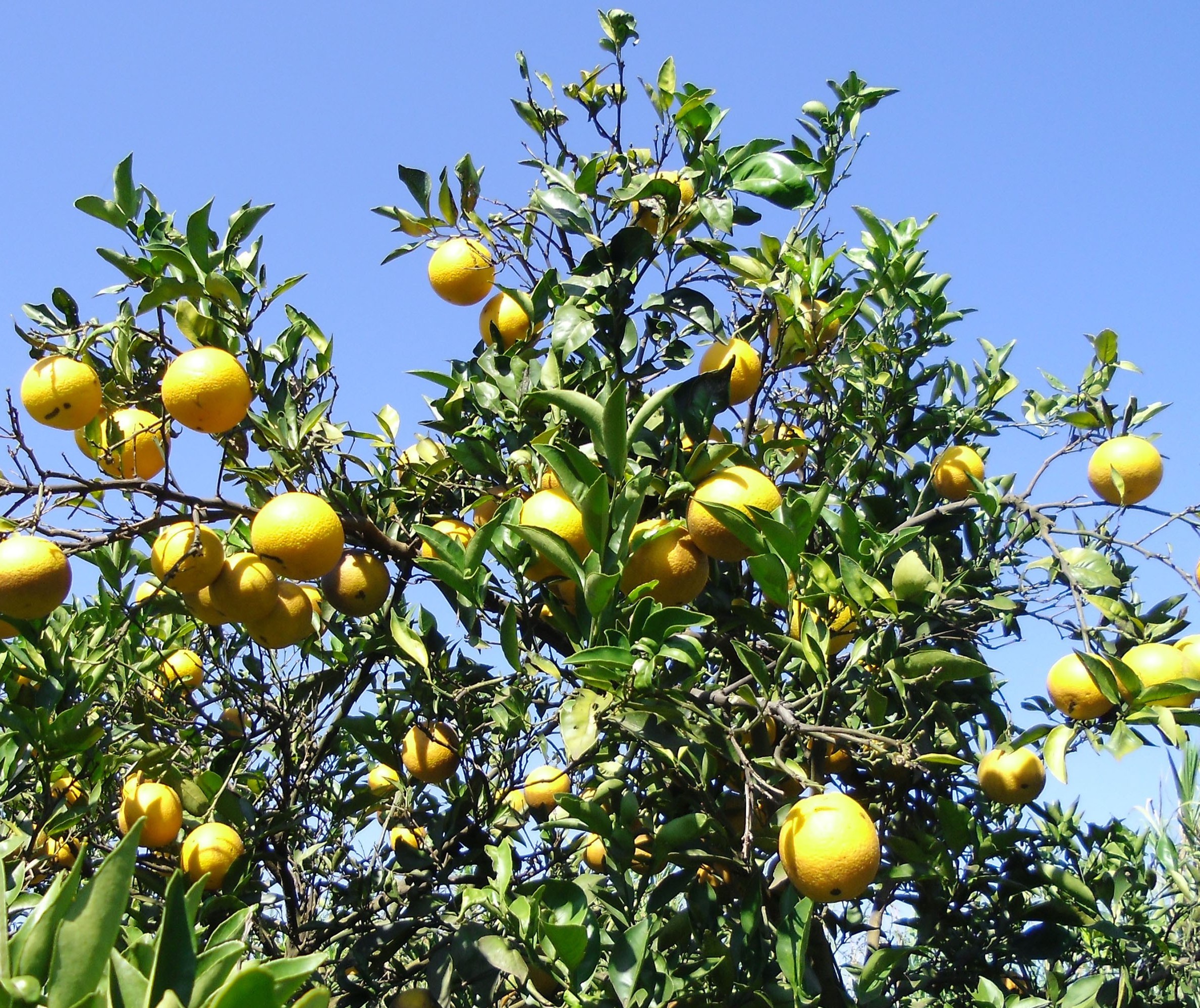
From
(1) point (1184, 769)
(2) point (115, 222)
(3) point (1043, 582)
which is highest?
(2) point (115, 222)

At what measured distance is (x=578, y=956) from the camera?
1.94m

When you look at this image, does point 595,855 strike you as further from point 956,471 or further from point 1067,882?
point 956,471

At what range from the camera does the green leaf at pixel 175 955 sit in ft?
3.34

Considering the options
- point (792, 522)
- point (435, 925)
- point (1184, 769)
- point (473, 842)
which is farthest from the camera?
point (1184, 769)

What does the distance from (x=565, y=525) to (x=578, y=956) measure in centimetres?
79

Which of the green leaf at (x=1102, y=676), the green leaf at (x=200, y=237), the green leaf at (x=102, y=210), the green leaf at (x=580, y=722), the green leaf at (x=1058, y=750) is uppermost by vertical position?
the green leaf at (x=102, y=210)

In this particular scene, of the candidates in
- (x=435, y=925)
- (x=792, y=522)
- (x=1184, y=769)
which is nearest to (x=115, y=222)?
(x=792, y=522)

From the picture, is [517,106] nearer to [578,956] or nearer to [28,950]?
[578,956]

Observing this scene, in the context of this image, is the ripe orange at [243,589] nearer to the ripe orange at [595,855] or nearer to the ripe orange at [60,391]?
the ripe orange at [60,391]

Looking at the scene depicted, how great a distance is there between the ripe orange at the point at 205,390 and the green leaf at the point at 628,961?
1.28 meters

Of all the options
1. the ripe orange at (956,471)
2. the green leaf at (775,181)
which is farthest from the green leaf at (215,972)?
the ripe orange at (956,471)

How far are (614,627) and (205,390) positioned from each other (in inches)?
36.6

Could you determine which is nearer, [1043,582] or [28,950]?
[28,950]

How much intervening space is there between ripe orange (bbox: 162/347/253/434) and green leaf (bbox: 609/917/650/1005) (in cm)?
128
